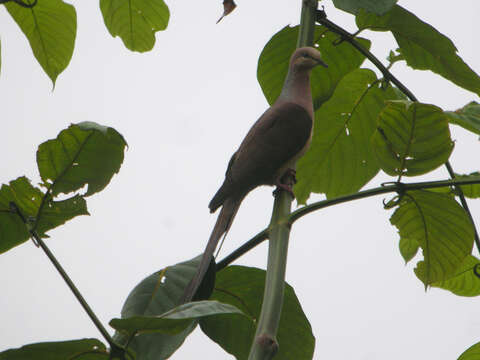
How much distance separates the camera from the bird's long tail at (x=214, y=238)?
1313 millimetres

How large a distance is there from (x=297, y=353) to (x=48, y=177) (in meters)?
0.78

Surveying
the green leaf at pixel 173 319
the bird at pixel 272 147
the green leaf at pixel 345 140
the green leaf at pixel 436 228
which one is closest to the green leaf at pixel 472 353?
the green leaf at pixel 436 228

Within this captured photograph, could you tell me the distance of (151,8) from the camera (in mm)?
2217

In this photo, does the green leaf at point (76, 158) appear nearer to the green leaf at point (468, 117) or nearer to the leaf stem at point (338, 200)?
the leaf stem at point (338, 200)

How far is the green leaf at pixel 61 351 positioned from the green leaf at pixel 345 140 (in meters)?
1.14

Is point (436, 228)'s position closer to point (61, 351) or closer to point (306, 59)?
point (306, 59)

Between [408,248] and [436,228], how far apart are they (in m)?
0.58

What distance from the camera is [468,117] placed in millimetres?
1548

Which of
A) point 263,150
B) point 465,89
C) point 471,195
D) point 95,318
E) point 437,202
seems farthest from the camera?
point 263,150

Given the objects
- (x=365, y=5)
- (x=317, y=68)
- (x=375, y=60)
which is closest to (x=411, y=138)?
(x=365, y=5)

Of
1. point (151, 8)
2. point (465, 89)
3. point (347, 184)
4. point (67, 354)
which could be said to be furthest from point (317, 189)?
point (67, 354)

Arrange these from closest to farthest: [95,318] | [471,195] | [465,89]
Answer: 1. [95,318]
2. [465,89]
3. [471,195]

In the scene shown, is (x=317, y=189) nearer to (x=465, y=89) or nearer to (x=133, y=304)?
(x=465, y=89)

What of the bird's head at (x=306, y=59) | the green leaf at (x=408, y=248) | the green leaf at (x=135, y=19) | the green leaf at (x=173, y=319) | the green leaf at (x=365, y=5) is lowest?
the green leaf at (x=408, y=248)
